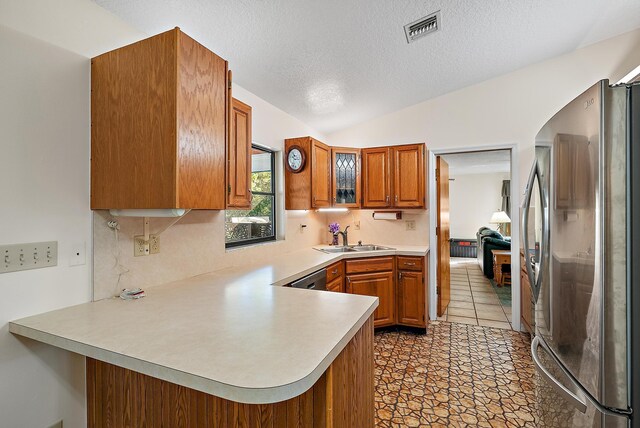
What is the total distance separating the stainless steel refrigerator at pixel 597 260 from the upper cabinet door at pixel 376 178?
2.29 m

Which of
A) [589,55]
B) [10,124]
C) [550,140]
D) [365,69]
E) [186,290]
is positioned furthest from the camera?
[589,55]

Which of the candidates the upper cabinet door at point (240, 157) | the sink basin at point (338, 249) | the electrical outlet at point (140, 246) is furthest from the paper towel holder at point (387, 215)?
the electrical outlet at point (140, 246)

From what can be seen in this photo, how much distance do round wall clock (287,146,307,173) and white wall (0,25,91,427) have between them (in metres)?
2.00

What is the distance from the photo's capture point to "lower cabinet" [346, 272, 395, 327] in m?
3.23

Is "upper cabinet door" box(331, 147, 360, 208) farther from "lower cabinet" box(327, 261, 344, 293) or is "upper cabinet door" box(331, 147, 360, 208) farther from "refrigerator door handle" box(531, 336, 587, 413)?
"refrigerator door handle" box(531, 336, 587, 413)

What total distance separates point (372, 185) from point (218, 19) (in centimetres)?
245

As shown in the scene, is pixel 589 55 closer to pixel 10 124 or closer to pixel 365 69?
pixel 365 69

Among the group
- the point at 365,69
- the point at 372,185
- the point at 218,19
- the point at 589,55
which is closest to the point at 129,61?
the point at 218,19

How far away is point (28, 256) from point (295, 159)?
2.37 meters

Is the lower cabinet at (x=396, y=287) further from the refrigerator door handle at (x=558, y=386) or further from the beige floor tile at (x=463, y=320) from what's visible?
the refrigerator door handle at (x=558, y=386)

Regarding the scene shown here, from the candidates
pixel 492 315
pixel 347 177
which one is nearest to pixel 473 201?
pixel 492 315

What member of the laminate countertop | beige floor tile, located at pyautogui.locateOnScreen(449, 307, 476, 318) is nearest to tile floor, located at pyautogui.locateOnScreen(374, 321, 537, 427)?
beige floor tile, located at pyautogui.locateOnScreen(449, 307, 476, 318)

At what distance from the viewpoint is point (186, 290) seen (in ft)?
5.79

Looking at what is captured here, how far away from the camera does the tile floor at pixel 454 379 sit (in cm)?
202
